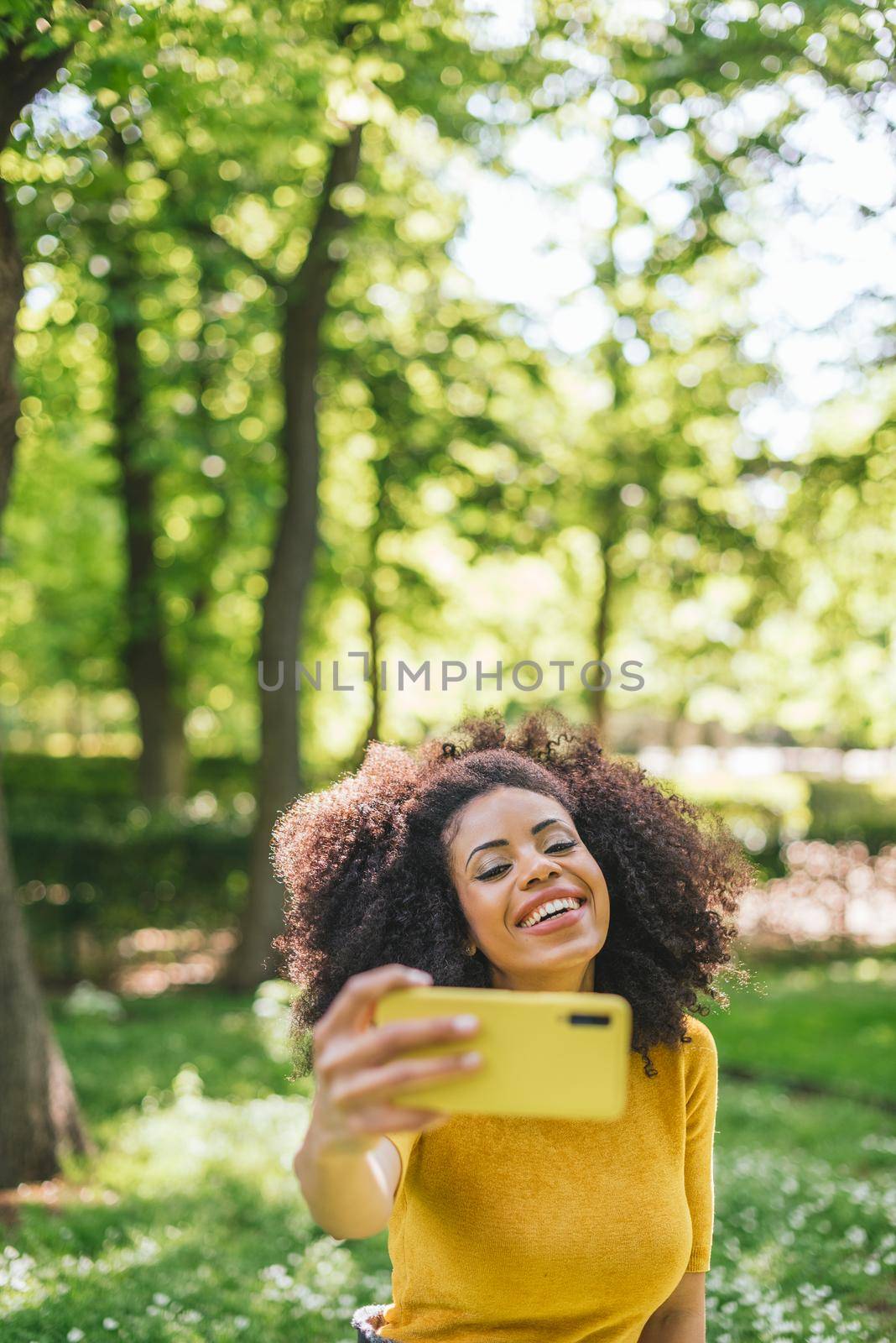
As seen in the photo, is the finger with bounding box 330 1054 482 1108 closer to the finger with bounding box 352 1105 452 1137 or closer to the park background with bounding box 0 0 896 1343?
the finger with bounding box 352 1105 452 1137

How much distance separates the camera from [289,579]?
9773 millimetres

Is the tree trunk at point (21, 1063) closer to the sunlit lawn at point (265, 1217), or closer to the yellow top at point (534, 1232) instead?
the sunlit lawn at point (265, 1217)

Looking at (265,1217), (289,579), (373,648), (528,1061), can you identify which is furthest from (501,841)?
(373,648)

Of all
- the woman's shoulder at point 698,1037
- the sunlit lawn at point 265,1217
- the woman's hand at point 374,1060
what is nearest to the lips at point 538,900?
the woman's shoulder at point 698,1037

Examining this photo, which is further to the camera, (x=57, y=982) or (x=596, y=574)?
(x=596, y=574)

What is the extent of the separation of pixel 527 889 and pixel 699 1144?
0.67m

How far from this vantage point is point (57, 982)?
10727 mm

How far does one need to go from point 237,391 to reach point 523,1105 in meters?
10.8

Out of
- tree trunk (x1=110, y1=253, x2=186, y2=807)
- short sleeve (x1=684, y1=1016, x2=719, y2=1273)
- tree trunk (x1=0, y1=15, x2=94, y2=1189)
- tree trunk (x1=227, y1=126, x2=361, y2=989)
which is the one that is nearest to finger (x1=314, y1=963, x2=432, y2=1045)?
short sleeve (x1=684, y1=1016, x2=719, y2=1273)

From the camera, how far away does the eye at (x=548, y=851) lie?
2275 mm

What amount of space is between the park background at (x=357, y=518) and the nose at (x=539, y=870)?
8.14 feet

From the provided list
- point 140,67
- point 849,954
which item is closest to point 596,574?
point 849,954

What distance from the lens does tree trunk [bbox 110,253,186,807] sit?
12.0m

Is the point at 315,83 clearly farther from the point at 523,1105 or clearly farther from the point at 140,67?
the point at 523,1105
